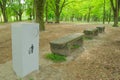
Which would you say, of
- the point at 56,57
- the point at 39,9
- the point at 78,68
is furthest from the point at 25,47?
the point at 39,9

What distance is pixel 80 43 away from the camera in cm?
887

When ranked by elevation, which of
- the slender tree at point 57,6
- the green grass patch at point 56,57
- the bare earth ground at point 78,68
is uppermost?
the slender tree at point 57,6

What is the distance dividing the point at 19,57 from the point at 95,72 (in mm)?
2288

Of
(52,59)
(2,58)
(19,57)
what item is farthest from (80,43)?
(19,57)

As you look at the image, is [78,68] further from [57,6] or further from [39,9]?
[57,6]

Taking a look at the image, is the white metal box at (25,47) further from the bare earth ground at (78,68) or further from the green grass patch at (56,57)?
the green grass patch at (56,57)

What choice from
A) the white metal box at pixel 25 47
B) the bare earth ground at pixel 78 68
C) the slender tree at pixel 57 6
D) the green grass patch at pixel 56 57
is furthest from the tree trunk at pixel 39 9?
the slender tree at pixel 57 6

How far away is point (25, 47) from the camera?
4.95m

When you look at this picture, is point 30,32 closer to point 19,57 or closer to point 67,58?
point 19,57

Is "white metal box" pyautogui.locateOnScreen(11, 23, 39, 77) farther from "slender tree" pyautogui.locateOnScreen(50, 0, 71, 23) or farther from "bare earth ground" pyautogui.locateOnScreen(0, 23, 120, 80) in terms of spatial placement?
"slender tree" pyautogui.locateOnScreen(50, 0, 71, 23)

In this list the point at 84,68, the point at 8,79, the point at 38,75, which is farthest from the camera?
the point at 84,68

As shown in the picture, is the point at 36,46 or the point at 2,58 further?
the point at 2,58

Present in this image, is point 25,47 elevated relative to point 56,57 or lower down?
elevated

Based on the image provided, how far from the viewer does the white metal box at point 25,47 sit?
486 cm
